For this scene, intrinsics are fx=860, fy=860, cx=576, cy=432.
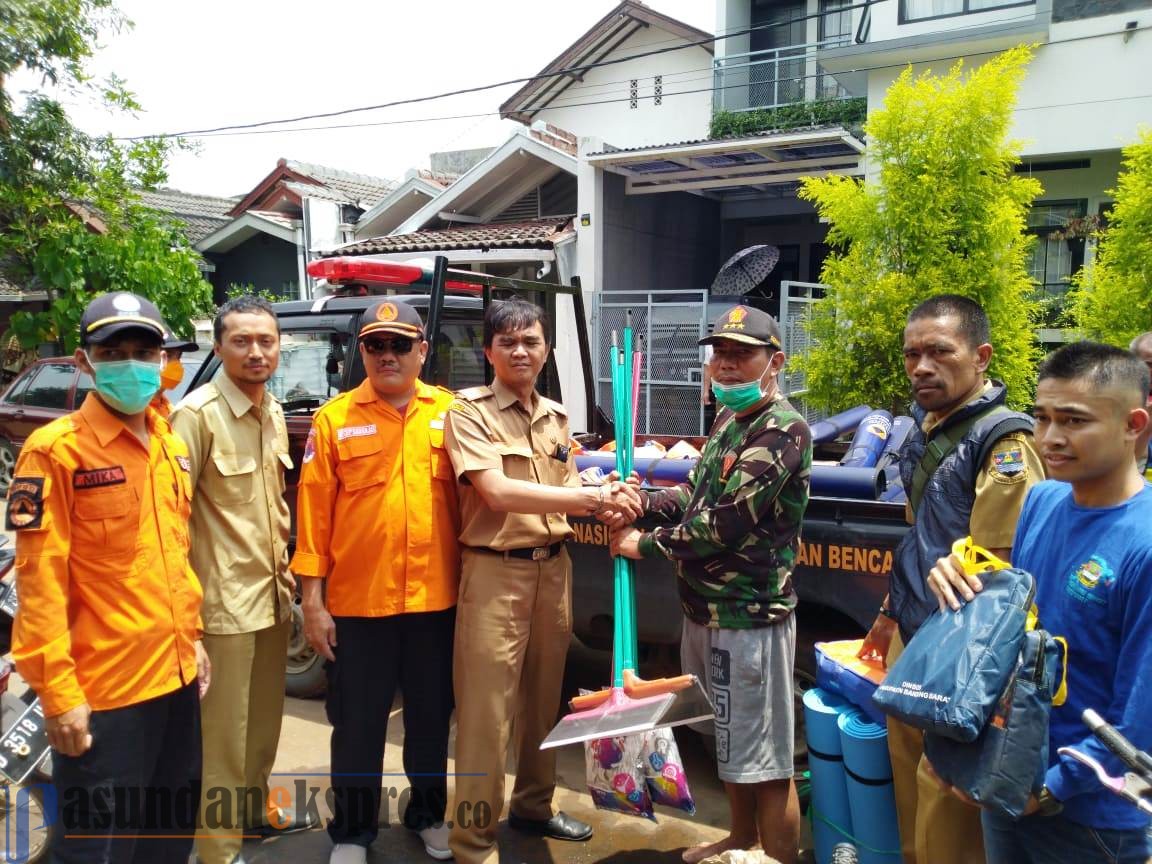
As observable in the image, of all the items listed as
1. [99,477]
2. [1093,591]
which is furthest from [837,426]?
[99,477]

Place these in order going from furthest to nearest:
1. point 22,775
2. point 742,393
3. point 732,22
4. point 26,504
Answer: point 732,22 < point 22,775 < point 742,393 < point 26,504

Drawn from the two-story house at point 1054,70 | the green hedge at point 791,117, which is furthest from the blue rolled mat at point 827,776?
the green hedge at point 791,117

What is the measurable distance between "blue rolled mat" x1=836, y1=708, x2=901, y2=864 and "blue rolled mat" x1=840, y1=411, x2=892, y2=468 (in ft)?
4.52

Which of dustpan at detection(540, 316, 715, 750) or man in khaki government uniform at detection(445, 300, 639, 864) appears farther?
man in khaki government uniform at detection(445, 300, 639, 864)

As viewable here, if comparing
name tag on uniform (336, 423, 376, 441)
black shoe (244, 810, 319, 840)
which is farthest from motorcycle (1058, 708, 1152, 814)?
black shoe (244, 810, 319, 840)

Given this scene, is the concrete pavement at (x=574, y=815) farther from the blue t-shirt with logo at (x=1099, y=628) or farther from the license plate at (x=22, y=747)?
the blue t-shirt with logo at (x=1099, y=628)

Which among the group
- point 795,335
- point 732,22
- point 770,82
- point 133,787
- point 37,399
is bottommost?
point 133,787

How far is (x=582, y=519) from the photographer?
12.5 feet

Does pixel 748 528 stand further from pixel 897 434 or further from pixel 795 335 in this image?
pixel 795 335

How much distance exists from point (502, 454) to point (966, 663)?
5.37 feet

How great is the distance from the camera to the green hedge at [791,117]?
1286 centimetres

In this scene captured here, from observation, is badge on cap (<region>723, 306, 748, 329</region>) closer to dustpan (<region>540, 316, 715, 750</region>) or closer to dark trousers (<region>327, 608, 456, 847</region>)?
dustpan (<region>540, 316, 715, 750</region>)

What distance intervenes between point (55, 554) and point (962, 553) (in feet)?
7.19

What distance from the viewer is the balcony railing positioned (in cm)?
1387
